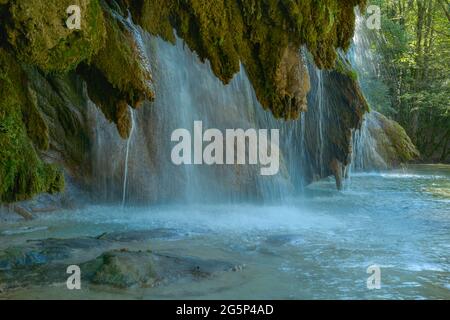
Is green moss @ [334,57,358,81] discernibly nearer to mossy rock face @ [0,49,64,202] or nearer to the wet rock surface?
the wet rock surface

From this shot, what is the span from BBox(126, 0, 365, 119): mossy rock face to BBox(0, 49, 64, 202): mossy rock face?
1480 millimetres

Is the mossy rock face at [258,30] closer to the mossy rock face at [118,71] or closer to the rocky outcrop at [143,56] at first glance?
the rocky outcrop at [143,56]

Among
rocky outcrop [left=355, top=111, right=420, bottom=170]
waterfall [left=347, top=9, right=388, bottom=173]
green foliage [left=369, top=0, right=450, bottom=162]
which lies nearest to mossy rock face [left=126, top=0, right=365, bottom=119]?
waterfall [left=347, top=9, right=388, bottom=173]

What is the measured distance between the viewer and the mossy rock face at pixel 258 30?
5.77 metres

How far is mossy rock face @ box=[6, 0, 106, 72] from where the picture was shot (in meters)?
4.60

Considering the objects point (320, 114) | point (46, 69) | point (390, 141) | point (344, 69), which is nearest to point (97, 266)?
point (46, 69)

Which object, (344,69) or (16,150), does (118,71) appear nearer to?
(16,150)

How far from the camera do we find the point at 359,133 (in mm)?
21016

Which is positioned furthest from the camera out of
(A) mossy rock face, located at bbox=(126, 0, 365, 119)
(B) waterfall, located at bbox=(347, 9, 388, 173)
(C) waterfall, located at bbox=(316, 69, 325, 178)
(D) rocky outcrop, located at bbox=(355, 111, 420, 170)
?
(D) rocky outcrop, located at bbox=(355, 111, 420, 170)

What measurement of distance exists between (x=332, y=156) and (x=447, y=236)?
6472mm

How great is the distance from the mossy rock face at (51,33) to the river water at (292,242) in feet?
6.97

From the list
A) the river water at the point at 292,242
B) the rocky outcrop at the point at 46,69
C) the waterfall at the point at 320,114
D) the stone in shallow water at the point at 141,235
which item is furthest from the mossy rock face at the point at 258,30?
the waterfall at the point at 320,114

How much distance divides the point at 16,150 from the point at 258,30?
2.74 meters

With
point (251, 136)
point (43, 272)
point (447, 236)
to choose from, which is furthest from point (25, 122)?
point (251, 136)
